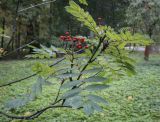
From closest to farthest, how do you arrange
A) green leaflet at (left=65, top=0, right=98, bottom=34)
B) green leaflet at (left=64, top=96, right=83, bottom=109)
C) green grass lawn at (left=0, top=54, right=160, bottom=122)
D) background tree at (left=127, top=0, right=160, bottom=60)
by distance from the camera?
green leaflet at (left=64, top=96, right=83, bottom=109)
green leaflet at (left=65, top=0, right=98, bottom=34)
green grass lawn at (left=0, top=54, right=160, bottom=122)
background tree at (left=127, top=0, right=160, bottom=60)

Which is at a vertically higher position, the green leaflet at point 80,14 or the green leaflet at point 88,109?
the green leaflet at point 80,14

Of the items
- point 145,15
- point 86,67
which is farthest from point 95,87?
point 145,15

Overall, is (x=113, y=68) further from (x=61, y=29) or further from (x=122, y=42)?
(x=61, y=29)

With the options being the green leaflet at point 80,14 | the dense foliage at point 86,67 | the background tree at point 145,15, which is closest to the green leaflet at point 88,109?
the dense foliage at point 86,67

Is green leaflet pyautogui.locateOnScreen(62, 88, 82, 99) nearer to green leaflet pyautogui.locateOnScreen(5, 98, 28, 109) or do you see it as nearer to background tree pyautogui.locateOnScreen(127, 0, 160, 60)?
green leaflet pyautogui.locateOnScreen(5, 98, 28, 109)

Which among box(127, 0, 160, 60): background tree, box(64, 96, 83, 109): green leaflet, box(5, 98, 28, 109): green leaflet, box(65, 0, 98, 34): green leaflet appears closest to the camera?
box(64, 96, 83, 109): green leaflet

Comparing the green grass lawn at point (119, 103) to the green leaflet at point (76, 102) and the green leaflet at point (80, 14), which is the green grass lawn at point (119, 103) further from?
the green leaflet at point (76, 102)

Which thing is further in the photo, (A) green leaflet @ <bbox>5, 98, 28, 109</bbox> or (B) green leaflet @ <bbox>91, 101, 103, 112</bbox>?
(A) green leaflet @ <bbox>5, 98, 28, 109</bbox>

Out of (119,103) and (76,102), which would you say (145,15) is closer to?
(119,103)

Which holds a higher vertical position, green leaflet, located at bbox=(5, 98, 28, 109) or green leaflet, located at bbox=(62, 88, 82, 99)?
green leaflet, located at bbox=(62, 88, 82, 99)

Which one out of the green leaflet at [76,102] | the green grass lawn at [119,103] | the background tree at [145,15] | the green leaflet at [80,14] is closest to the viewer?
the green leaflet at [76,102]

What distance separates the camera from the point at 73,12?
141 centimetres

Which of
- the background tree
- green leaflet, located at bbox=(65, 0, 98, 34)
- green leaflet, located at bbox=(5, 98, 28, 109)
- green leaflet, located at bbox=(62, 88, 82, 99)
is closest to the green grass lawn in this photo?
green leaflet, located at bbox=(5, 98, 28, 109)

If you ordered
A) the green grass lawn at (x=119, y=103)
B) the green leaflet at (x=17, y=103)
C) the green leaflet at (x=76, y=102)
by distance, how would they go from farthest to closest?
the green grass lawn at (x=119, y=103), the green leaflet at (x=17, y=103), the green leaflet at (x=76, y=102)
